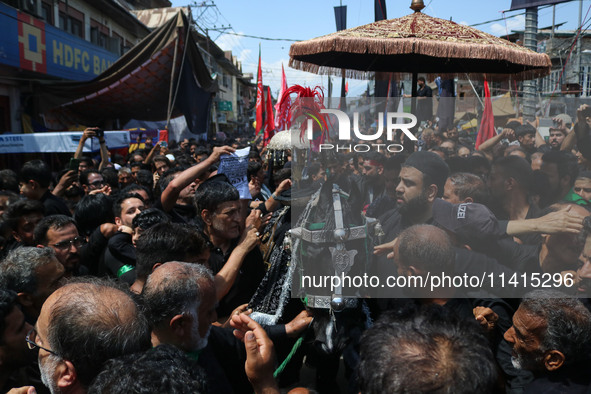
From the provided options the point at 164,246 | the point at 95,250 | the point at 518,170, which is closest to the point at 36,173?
the point at 95,250

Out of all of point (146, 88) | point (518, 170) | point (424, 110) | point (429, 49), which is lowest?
point (518, 170)

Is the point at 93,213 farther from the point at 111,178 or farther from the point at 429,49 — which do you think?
the point at 429,49

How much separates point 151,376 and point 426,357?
29.8 inches

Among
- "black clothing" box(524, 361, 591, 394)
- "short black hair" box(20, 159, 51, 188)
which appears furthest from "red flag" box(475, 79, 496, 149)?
"short black hair" box(20, 159, 51, 188)

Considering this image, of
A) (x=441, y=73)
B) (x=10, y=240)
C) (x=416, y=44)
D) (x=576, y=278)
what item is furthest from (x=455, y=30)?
(x=10, y=240)

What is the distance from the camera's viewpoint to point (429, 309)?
1572 mm

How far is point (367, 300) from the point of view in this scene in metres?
2.70

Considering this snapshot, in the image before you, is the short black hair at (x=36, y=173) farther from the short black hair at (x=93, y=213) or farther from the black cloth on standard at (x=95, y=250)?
the black cloth on standard at (x=95, y=250)

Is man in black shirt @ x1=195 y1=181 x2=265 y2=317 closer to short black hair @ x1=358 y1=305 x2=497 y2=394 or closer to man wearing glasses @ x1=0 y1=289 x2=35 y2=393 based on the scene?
man wearing glasses @ x1=0 y1=289 x2=35 y2=393

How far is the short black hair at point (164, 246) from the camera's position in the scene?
2414 mm

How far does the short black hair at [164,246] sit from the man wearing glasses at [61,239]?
2.63 ft

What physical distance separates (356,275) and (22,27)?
1180 centimetres

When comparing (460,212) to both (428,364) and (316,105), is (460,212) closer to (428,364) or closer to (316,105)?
(316,105)

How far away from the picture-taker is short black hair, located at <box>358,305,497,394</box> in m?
1.25
